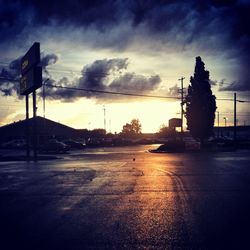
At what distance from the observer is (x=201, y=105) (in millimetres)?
54156

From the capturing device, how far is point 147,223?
23.4 ft

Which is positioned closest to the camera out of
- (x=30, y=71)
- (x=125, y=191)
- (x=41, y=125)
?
(x=125, y=191)

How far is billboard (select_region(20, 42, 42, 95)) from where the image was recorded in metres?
32.1

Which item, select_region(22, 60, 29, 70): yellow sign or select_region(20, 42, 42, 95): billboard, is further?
select_region(22, 60, 29, 70): yellow sign

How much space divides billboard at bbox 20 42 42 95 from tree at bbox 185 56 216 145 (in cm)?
2915

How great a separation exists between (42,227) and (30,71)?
28.8 meters

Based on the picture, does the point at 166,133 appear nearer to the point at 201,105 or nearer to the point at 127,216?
the point at 201,105

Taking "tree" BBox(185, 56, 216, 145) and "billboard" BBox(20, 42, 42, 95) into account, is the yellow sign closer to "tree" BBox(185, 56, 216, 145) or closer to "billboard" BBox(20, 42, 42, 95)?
"billboard" BBox(20, 42, 42, 95)

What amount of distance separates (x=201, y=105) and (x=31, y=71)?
30302mm

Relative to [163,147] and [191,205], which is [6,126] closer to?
[163,147]

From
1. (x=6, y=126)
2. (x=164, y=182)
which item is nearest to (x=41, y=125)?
(x=6, y=126)

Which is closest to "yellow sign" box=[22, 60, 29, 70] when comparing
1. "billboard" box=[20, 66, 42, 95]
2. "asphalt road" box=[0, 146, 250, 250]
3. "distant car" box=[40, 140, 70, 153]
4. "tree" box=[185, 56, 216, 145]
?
"billboard" box=[20, 66, 42, 95]

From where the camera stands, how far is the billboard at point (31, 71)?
105ft

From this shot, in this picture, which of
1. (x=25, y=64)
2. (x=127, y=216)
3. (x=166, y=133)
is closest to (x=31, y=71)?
(x=25, y=64)
